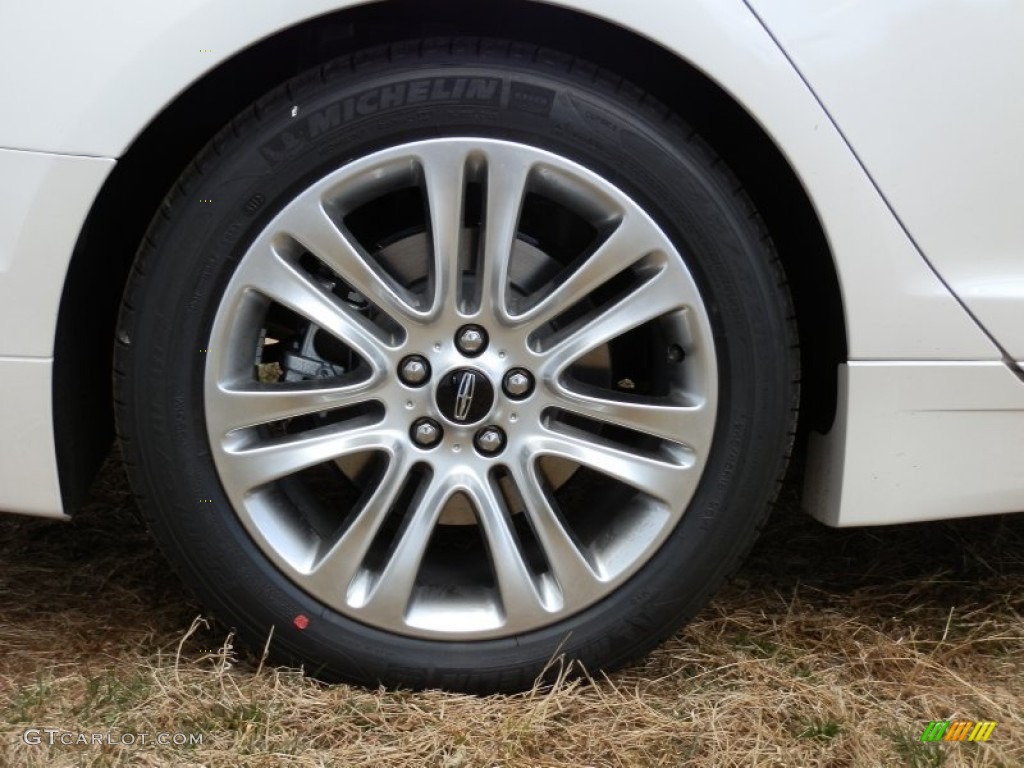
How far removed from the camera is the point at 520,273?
176 cm

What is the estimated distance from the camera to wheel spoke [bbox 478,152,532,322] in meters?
1.58

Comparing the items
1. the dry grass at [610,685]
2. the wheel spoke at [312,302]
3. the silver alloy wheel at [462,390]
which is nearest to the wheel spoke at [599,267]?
the silver alloy wheel at [462,390]

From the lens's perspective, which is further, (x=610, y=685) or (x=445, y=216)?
(x=610, y=685)

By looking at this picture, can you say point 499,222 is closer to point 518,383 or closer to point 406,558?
point 518,383

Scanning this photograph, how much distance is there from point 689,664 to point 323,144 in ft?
3.59

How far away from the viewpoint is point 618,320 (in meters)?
1.63

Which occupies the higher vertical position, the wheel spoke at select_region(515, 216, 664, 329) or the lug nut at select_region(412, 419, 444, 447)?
the wheel spoke at select_region(515, 216, 664, 329)

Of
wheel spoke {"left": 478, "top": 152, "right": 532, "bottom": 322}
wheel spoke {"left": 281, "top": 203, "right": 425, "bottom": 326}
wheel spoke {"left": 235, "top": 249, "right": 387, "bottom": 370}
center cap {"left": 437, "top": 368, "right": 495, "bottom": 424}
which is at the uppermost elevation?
wheel spoke {"left": 478, "top": 152, "right": 532, "bottom": 322}

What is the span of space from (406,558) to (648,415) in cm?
45

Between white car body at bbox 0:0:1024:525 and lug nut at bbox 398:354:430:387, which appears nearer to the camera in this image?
white car body at bbox 0:0:1024:525
